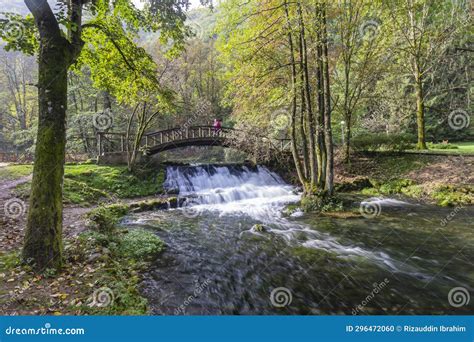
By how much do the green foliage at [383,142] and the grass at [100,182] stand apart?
1416cm

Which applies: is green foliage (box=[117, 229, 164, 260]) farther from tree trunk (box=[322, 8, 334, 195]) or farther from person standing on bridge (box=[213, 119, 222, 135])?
person standing on bridge (box=[213, 119, 222, 135])

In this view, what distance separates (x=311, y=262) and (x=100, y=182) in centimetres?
1279

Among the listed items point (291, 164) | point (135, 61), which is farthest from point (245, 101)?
point (291, 164)

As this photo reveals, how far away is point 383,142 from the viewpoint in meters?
18.1

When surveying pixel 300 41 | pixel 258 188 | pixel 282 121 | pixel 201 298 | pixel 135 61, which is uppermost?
pixel 300 41

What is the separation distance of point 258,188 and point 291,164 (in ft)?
14.4

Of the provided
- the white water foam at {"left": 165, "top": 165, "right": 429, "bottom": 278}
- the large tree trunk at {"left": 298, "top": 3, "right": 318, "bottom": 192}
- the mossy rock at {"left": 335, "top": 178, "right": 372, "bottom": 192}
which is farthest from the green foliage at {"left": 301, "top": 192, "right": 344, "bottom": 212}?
the mossy rock at {"left": 335, "top": 178, "right": 372, "bottom": 192}

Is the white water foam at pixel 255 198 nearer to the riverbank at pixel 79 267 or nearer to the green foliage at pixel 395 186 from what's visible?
the green foliage at pixel 395 186

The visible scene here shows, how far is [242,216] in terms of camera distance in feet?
36.4

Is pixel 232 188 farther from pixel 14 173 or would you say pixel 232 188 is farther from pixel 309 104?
pixel 14 173

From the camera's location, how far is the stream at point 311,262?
464 centimetres

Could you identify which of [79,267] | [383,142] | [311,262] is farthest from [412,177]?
[79,267]

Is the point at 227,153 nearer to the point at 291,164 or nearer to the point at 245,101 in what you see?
the point at 291,164

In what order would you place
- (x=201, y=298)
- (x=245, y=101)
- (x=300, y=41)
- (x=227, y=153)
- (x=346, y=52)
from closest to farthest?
(x=201, y=298) < (x=300, y=41) < (x=245, y=101) < (x=346, y=52) < (x=227, y=153)
